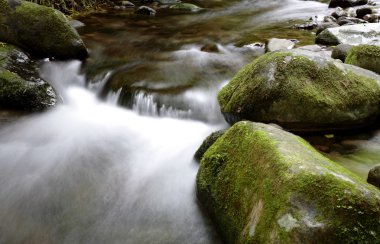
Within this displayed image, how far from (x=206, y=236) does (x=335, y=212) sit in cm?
155

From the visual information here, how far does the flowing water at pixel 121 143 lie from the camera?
12.8 feet

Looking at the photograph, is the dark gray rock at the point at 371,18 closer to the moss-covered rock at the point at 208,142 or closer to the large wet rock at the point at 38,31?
the large wet rock at the point at 38,31

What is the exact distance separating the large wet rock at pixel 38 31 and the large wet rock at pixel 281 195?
577 centimetres

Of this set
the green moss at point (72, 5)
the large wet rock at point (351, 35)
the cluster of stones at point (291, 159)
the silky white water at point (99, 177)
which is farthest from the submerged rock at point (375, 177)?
the green moss at point (72, 5)

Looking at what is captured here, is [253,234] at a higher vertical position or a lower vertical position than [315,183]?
lower

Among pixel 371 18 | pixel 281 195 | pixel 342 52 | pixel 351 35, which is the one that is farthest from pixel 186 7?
pixel 281 195

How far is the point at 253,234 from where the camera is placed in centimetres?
274

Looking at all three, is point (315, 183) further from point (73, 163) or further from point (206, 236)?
point (73, 163)

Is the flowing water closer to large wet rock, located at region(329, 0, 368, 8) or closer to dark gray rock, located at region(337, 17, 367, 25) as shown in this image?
dark gray rock, located at region(337, 17, 367, 25)

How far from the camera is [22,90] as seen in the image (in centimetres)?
612

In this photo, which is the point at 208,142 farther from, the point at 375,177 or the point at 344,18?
the point at 344,18

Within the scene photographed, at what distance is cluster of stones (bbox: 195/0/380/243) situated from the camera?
240 cm

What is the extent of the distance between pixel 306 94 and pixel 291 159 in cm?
194

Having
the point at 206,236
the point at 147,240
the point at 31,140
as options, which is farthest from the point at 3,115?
the point at 206,236
